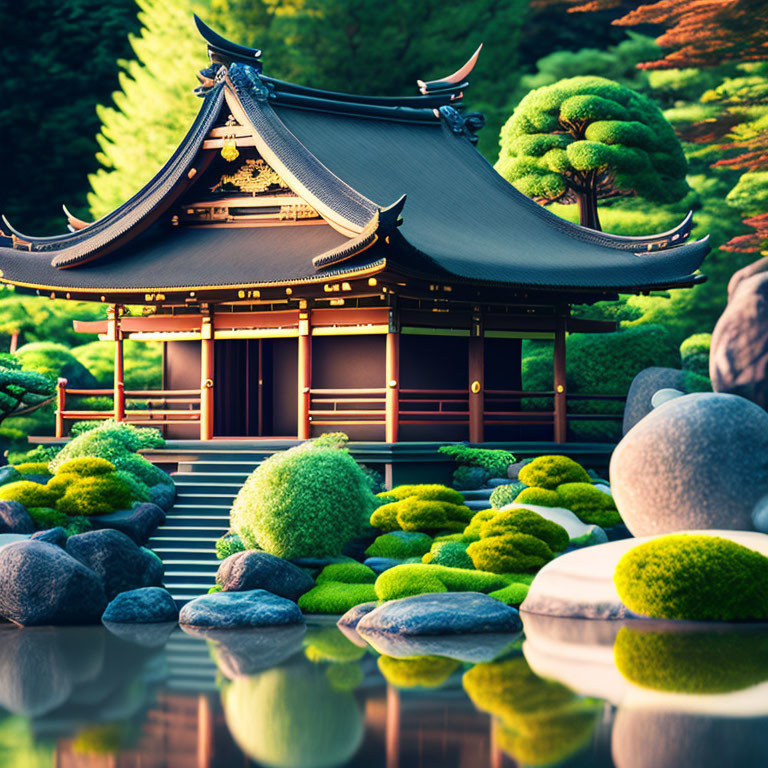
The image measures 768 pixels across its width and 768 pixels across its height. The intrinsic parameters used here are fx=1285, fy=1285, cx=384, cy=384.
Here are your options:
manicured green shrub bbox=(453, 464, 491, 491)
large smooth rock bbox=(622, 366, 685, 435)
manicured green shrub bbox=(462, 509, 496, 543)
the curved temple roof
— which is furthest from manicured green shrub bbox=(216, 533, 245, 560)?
large smooth rock bbox=(622, 366, 685, 435)

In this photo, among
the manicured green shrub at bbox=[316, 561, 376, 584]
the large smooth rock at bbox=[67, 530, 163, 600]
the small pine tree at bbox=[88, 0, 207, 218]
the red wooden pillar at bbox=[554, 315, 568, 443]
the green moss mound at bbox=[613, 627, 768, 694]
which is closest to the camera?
the green moss mound at bbox=[613, 627, 768, 694]

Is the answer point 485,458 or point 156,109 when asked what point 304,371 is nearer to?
point 485,458

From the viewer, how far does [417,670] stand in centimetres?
1252

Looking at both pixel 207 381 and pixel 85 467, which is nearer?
pixel 85 467

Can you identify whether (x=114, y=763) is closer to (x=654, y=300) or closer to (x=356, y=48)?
(x=654, y=300)

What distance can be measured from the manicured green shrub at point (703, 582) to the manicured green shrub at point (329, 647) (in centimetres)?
353

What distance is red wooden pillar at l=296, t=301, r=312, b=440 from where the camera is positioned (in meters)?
25.0

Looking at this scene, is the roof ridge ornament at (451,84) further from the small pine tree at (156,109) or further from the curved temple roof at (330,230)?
the small pine tree at (156,109)

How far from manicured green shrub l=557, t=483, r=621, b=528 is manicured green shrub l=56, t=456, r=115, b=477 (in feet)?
24.3

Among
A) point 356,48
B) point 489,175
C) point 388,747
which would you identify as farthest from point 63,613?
point 356,48

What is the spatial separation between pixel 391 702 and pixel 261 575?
7148 millimetres

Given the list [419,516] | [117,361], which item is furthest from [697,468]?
[117,361]

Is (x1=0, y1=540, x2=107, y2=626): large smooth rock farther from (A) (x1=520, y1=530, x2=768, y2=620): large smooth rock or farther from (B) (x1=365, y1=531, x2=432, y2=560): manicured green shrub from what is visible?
(A) (x1=520, y1=530, x2=768, y2=620): large smooth rock

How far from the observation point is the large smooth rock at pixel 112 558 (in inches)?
710
